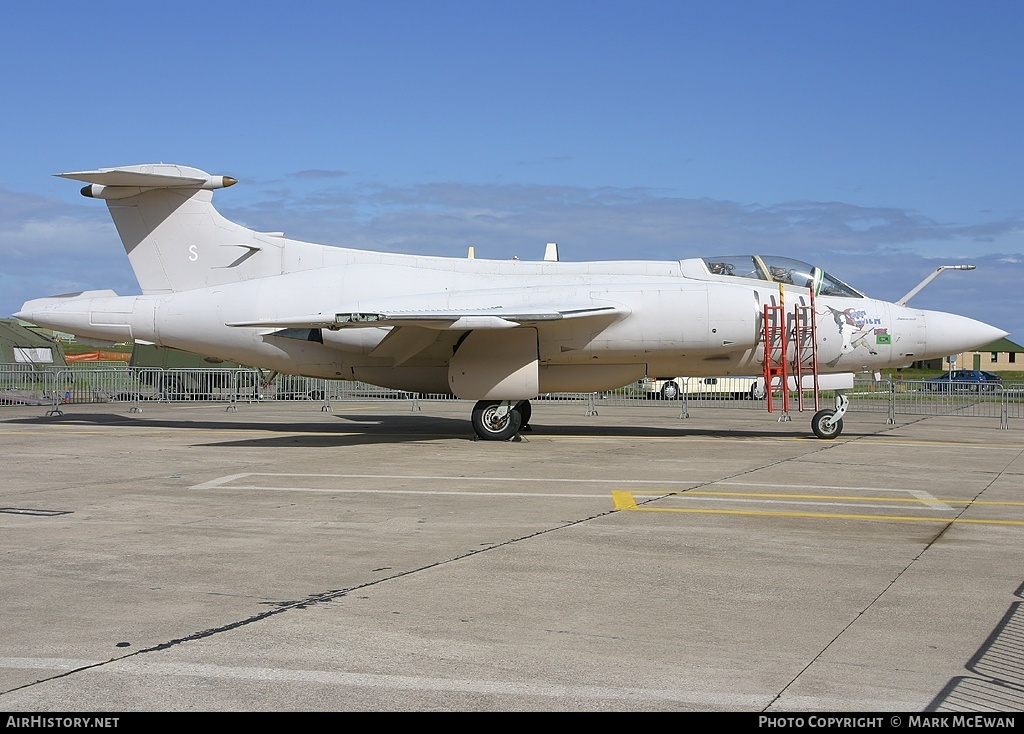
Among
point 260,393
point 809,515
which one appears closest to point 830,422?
point 809,515

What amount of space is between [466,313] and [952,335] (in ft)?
29.2

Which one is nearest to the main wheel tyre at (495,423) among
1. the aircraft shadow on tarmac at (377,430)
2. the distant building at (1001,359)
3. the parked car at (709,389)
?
the aircraft shadow on tarmac at (377,430)

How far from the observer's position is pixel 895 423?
80.3 feet

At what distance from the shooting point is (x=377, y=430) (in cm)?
1966

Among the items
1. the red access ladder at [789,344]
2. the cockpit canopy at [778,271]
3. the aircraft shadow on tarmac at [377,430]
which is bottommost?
the aircraft shadow on tarmac at [377,430]

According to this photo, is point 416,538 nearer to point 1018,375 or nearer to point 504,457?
point 504,457

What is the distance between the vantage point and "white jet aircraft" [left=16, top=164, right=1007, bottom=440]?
1645 cm

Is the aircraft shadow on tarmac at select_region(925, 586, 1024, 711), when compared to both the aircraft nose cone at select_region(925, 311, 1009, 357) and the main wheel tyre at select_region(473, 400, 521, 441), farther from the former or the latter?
the aircraft nose cone at select_region(925, 311, 1009, 357)

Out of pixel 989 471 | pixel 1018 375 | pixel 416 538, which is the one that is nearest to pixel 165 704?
pixel 416 538

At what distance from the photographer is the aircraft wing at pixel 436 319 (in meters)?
14.9

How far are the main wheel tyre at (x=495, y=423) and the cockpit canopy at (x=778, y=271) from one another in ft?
15.0

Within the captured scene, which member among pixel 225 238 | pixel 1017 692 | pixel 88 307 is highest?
pixel 225 238

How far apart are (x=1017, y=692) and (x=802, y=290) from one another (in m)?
13.8

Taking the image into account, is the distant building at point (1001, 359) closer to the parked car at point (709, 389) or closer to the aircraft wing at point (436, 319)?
the parked car at point (709, 389)
